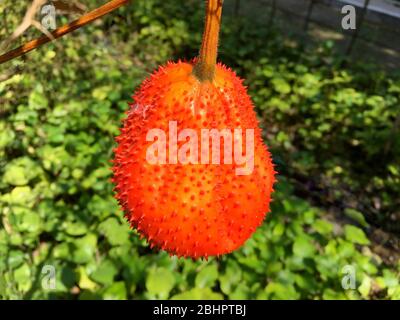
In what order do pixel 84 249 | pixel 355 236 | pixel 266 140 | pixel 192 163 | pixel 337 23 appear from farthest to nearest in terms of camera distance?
pixel 337 23 → pixel 266 140 → pixel 355 236 → pixel 84 249 → pixel 192 163

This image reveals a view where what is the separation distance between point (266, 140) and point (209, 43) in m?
2.87

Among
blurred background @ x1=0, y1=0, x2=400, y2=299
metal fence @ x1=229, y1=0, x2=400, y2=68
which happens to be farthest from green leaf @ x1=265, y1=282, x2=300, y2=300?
metal fence @ x1=229, y1=0, x2=400, y2=68

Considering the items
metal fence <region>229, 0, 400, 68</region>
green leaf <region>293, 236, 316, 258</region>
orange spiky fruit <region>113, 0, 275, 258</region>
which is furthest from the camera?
metal fence <region>229, 0, 400, 68</region>

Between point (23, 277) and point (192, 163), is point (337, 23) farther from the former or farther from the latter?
point (192, 163)

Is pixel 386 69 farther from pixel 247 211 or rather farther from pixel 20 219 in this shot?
pixel 247 211

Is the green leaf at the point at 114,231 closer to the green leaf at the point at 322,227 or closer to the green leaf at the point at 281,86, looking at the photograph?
the green leaf at the point at 322,227

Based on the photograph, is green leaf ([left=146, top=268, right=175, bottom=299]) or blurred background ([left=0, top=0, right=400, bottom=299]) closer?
green leaf ([left=146, top=268, right=175, bottom=299])

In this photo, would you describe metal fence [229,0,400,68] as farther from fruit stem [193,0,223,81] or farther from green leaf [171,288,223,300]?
fruit stem [193,0,223,81]

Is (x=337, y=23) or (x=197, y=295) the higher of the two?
(x=337, y=23)

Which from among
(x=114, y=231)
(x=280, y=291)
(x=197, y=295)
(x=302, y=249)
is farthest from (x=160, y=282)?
(x=302, y=249)

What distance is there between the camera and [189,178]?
61cm

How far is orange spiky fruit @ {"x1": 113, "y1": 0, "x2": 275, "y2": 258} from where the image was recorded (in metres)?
0.60

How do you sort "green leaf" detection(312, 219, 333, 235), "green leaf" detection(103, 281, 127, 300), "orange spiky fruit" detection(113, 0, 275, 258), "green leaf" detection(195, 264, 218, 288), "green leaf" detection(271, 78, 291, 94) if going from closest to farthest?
"orange spiky fruit" detection(113, 0, 275, 258), "green leaf" detection(103, 281, 127, 300), "green leaf" detection(195, 264, 218, 288), "green leaf" detection(312, 219, 333, 235), "green leaf" detection(271, 78, 291, 94)

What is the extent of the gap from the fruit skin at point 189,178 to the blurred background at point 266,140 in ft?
0.65
